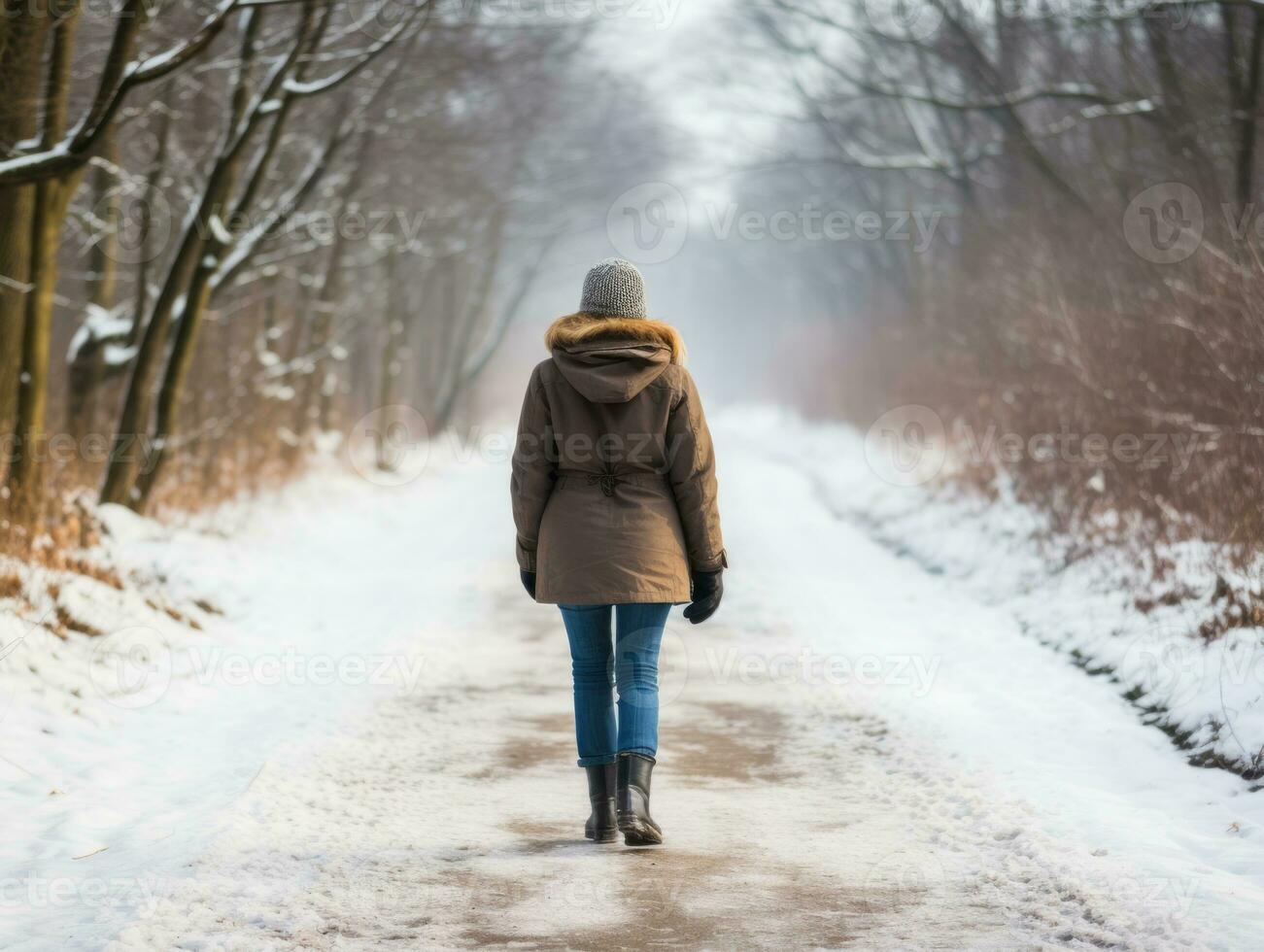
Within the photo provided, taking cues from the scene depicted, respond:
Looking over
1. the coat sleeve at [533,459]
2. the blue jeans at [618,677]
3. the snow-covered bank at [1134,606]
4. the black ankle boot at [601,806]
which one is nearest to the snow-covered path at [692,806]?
the black ankle boot at [601,806]

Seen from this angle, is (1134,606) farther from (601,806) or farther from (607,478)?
(607,478)

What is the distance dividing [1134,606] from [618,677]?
194 inches

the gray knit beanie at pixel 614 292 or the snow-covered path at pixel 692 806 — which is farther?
the gray knit beanie at pixel 614 292

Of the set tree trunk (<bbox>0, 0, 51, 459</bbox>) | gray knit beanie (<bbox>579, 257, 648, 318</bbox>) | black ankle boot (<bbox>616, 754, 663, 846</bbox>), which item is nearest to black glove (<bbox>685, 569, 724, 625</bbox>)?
black ankle boot (<bbox>616, 754, 663, 846</bbox>)

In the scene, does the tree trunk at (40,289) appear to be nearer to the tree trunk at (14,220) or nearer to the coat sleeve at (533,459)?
the tree trunk at (14,220)

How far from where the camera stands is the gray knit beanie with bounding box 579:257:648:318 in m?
5.23

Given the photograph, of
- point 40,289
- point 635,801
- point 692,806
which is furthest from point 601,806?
point 40,289

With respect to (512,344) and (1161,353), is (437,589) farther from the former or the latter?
(512,344)

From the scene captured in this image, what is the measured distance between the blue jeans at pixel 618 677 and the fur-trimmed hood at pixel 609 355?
0.78 m

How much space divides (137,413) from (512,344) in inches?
1737

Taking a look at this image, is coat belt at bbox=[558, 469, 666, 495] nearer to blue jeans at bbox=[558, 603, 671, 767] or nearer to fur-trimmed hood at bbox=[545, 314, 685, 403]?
fur-trimmed hood at bbox=[545, 314, 685, 403]

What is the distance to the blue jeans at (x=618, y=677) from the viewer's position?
523cm

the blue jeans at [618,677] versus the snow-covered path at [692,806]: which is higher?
the blue jeans at [618,677]

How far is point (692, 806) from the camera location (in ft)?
19.2
